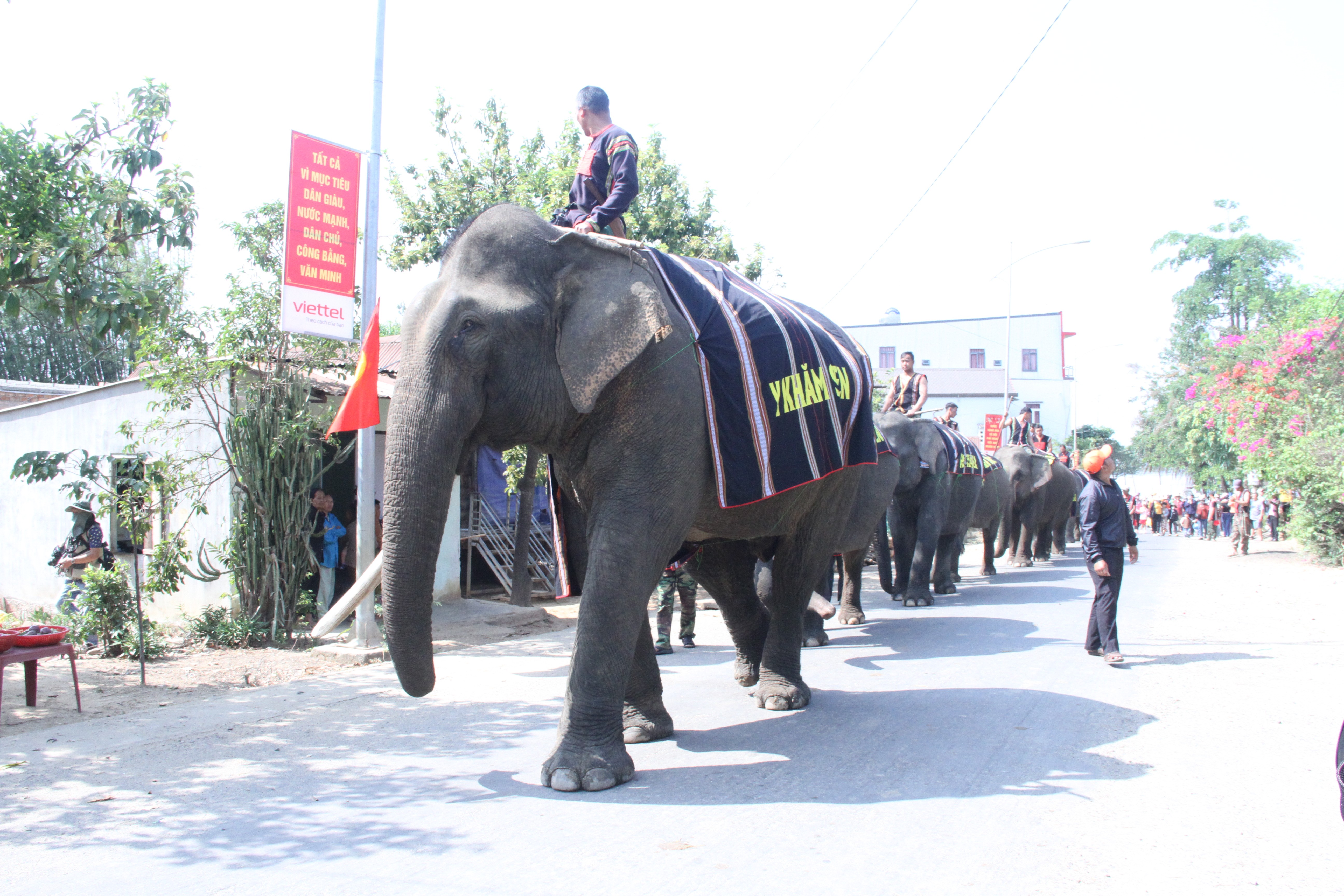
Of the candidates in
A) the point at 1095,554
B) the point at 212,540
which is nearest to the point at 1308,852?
the point at 1095,554

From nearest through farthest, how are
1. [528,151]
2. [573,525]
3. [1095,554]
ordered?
[573,525], [1095,554], [528,151]

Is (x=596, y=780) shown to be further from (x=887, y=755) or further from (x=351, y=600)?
(x=351, y=600)

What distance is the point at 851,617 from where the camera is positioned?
1052cm

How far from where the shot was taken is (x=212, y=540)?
10.7m

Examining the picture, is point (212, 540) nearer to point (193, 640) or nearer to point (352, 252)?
point (193, 640)

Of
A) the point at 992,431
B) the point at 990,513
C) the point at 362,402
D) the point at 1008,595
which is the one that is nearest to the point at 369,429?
the point at 362,402

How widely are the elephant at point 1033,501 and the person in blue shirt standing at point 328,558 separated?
478 inches

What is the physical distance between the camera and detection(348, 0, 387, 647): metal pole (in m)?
9.02

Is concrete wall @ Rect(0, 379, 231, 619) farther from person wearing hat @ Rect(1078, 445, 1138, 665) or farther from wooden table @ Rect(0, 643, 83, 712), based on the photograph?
person wearing hat @ Rect(1078, 445, 1138, 665)

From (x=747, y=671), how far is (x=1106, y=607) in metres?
3.36

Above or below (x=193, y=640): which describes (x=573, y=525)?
above

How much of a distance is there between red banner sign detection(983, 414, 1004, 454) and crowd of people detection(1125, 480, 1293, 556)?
379 centimetres

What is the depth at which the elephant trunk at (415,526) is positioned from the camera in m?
3.88

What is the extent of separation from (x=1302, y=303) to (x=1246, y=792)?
41.9 metres
